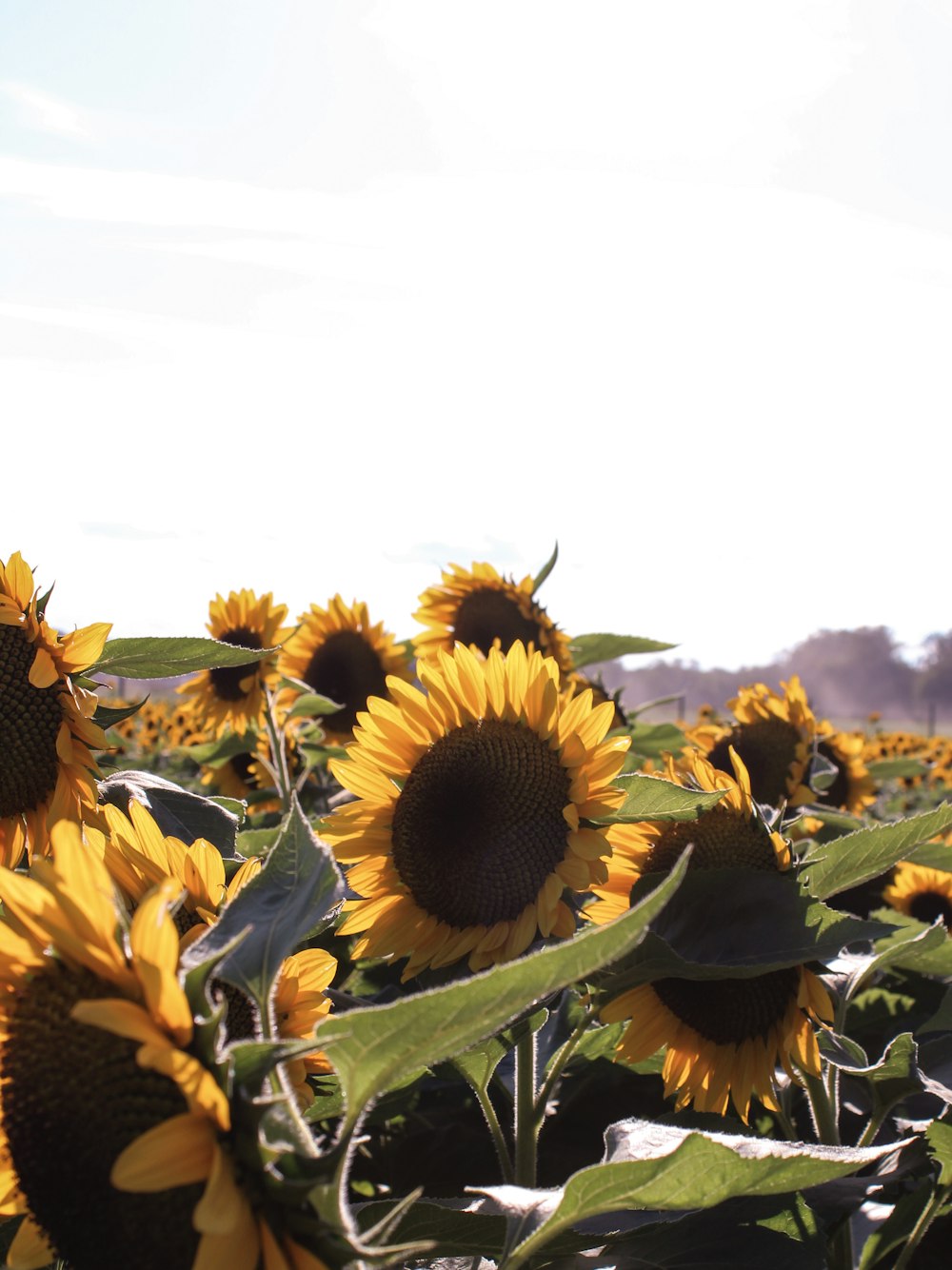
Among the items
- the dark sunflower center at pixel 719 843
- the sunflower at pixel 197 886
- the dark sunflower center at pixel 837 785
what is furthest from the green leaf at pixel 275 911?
the dark sunflower center at pixel 837 785

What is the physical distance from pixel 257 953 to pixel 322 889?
0.27 ft

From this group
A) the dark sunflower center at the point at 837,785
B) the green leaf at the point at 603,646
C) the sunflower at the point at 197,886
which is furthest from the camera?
the dark sunflower center at the point at 837,785

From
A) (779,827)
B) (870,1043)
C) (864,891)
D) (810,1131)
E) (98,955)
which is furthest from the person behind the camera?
(864,891)

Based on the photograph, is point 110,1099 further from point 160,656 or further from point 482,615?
point 482,615

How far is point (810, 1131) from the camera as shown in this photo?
92.5 inches

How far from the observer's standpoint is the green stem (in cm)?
154

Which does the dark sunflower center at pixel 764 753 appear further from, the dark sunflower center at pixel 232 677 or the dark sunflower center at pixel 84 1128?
the dark sunflower center at pixel 84 1128

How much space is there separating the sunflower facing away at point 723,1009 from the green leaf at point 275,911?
739mm

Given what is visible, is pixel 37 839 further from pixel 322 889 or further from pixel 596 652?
pixel 596 652

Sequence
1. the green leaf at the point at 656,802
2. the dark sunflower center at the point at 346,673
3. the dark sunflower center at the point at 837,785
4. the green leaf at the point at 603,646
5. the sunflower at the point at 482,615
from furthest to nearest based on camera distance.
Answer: the dark sunflower center at the point at 346,673
the dark sunflower center at the point at 837,785
the sunflower at the point at 482,615
the green leaf at the point at 603,646
the green leaf at the point at 656,802

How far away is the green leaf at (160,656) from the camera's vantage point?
1733 millimetres

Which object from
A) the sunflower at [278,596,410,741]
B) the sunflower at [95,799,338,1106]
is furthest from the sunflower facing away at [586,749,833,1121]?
the sunflower at [278,596,410,741]

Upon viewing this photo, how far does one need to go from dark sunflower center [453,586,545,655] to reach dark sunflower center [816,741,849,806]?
1.12 meters

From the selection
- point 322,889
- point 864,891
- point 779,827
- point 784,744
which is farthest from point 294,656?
point 322,889
